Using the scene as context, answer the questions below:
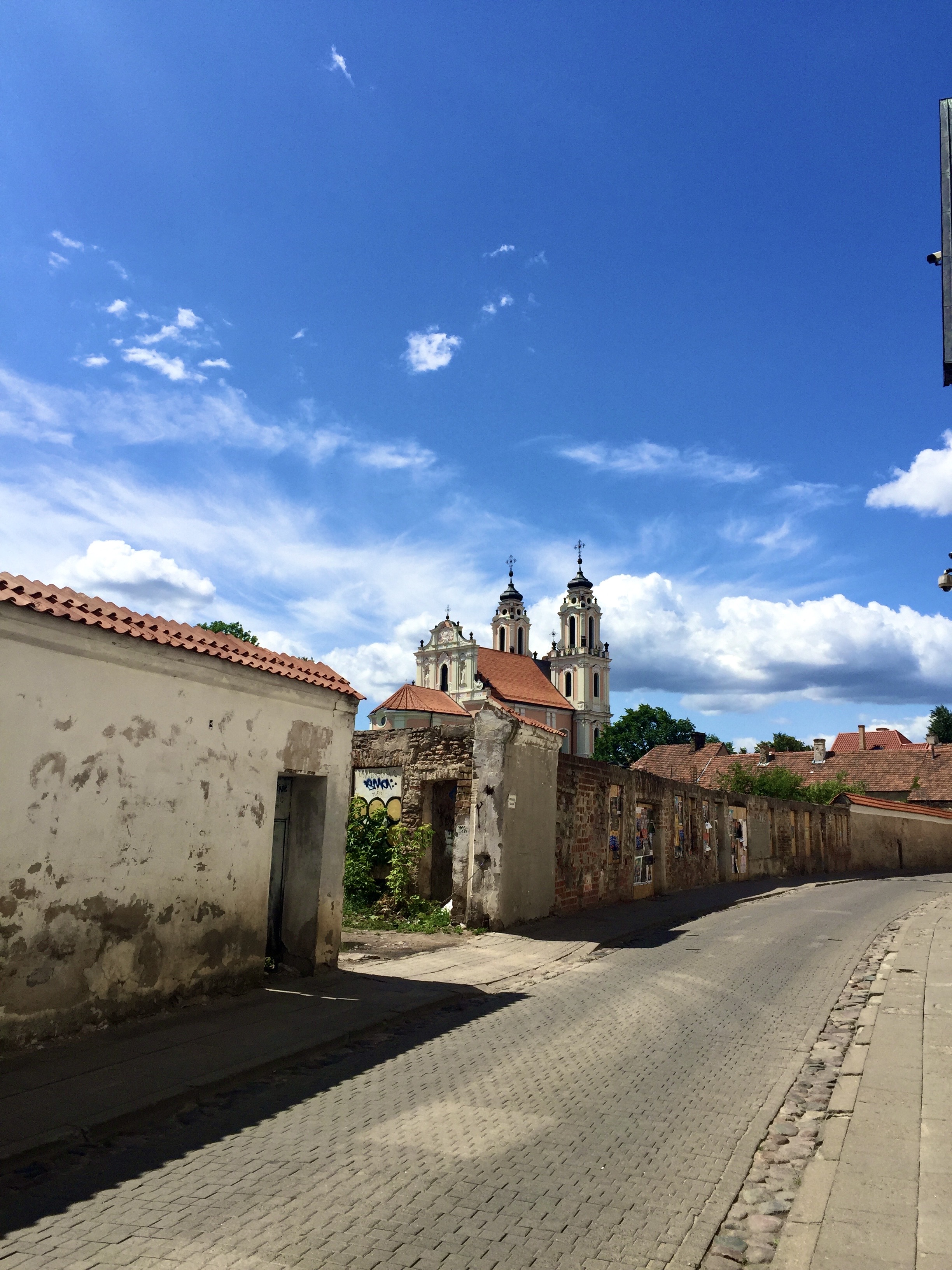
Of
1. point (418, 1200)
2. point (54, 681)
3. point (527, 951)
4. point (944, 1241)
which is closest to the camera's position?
point (944, 1241)

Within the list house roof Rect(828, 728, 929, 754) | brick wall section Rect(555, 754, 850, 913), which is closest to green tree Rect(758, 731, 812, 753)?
house roof Rect(828, 728, 929, 754)

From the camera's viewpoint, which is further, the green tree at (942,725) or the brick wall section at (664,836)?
the green tree at (942,725)

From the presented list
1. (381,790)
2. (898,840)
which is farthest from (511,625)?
(381,790)

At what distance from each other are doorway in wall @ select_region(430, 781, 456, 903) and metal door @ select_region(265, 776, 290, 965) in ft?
19.2

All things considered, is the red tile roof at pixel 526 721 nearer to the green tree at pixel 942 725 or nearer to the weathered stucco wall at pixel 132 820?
the weathered stucco wall at pixel 132 820

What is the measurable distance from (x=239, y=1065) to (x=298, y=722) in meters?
4.22

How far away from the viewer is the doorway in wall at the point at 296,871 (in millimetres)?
10367

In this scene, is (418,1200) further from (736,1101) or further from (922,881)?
(922,881)

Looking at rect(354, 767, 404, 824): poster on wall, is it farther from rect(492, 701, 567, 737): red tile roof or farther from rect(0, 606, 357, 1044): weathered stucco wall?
rect(0, 606, 357, 1044): weathered stucco wall

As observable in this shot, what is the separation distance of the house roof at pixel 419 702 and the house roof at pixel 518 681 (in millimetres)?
16909

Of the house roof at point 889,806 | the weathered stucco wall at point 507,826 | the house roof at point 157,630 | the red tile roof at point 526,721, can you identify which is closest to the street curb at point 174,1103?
the house roof at point 157,630

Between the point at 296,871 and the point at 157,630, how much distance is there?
3.67 meters

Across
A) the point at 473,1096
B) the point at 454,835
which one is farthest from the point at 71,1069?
the point at 454,835

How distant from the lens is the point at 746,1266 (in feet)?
12.8
